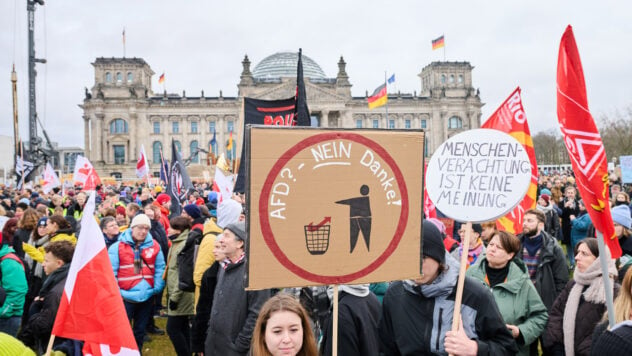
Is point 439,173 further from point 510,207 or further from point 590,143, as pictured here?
point 590,143

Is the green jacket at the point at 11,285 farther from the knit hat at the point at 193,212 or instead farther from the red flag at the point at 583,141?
the red flag at the point at 583,141

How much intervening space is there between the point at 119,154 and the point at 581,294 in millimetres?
73890

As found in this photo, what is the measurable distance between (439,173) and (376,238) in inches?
24.0

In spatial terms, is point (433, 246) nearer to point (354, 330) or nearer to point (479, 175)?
point (479, 175)

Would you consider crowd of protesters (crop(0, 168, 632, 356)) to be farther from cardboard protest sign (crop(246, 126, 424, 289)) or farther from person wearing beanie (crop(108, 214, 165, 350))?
cardboard protest sign (crop(246, 126, 424, 289))

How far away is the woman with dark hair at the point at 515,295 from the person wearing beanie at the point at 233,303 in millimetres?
1880

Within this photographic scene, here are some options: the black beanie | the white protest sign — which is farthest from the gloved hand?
the white protest sign

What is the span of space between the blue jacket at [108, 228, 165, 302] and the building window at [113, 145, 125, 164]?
6949 centimetres

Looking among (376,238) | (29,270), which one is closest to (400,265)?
(376,238)

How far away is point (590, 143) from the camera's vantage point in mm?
2936

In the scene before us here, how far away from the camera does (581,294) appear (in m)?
3.59

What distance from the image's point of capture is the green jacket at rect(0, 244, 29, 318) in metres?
4.82

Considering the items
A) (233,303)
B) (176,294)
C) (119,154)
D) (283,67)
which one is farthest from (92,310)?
(283,67)

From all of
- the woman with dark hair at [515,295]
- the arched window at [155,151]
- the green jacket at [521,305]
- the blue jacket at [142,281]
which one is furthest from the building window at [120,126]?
the green jacket at [521,305]
